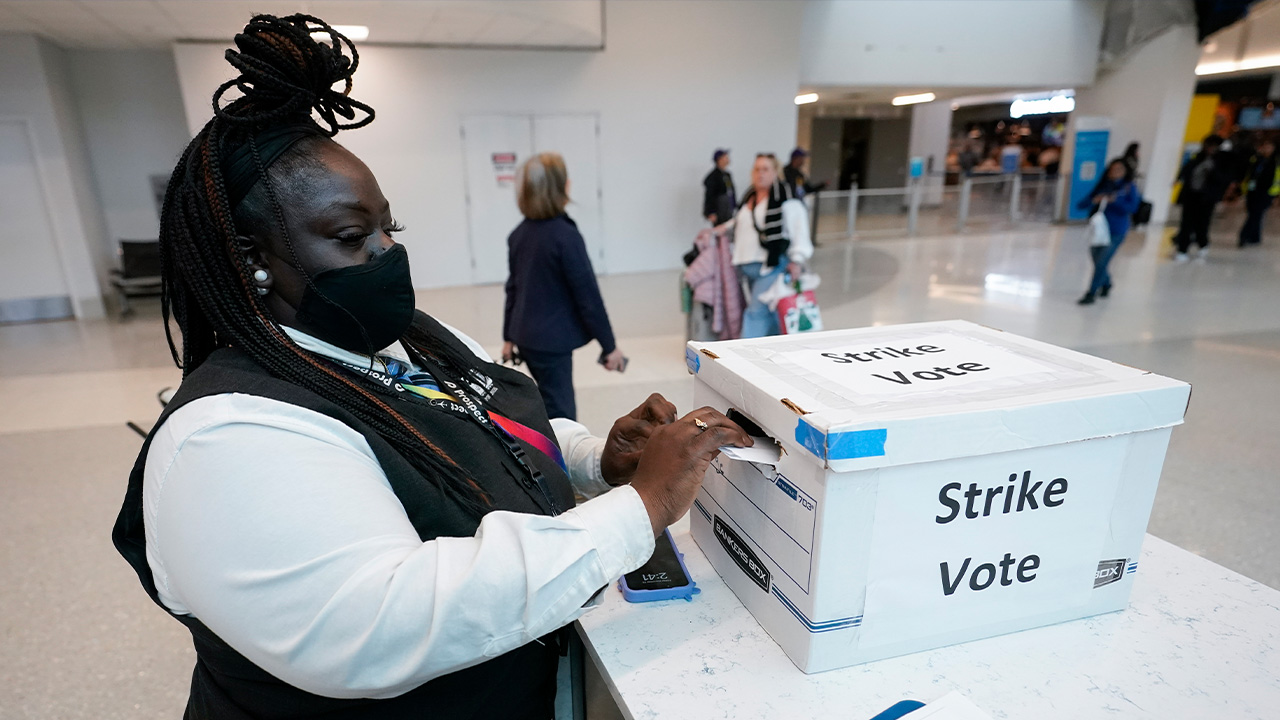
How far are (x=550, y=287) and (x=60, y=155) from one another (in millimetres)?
6468

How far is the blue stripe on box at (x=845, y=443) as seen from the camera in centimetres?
74

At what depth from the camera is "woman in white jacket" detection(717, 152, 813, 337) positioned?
4.16 metres

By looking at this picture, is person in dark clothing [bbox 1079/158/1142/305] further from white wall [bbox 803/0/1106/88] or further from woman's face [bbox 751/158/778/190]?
woman's face [bbox 751/158/778/190]

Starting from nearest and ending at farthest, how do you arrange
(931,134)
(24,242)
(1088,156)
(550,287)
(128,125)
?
1. (550,287)
2. (24,242)
3. (128,125)
4. (1088,156)
5. (931,134)

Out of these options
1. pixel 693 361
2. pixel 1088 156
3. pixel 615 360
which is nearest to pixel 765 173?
pixel 615 360

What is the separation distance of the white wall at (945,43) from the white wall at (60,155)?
8654 millimetres

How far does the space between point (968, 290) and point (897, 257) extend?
94.9 inches

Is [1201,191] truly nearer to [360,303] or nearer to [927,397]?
[927,397]

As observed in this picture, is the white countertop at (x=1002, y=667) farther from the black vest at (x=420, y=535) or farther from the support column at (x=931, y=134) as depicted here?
the support column at (x=931, y=134)

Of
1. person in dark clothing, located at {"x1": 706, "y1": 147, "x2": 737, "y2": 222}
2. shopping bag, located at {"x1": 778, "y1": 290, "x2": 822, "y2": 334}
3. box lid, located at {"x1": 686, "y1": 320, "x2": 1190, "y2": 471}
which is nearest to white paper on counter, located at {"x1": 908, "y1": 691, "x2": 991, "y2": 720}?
box lid, located at {"x1": 686, "y1": 320, "x2": 1190, "y2": 471}

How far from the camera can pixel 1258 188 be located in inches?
368

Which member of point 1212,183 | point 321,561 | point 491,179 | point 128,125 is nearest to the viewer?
point 321,561

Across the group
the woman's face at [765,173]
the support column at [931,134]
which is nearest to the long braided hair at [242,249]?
the woman's face at [765,173]

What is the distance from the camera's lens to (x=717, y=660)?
920 mm
